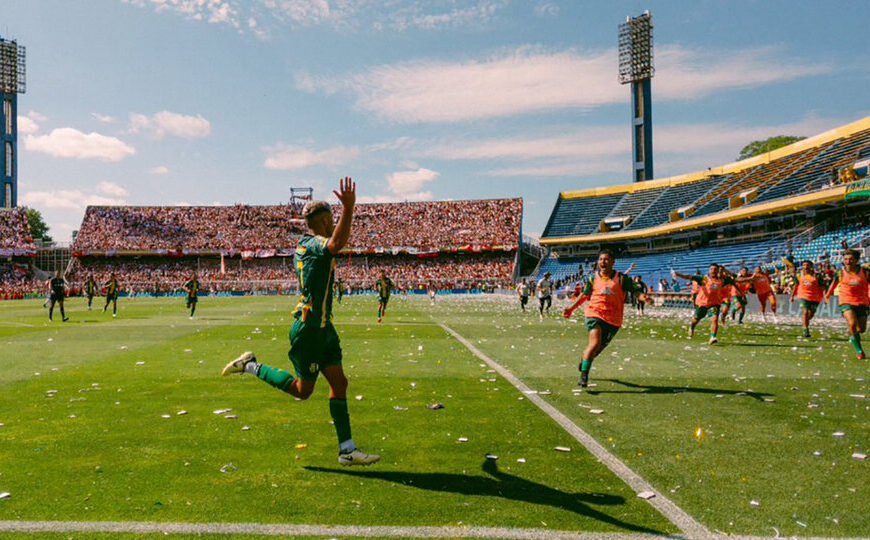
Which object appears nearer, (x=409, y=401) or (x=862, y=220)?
(x=409, y=401)

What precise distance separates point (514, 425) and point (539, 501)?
2203 mm

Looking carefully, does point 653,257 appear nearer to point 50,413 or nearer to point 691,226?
point 691,226

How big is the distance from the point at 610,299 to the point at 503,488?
4.93 meters

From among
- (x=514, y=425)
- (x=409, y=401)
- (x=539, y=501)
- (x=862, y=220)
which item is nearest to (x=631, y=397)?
(x=514, y=425)

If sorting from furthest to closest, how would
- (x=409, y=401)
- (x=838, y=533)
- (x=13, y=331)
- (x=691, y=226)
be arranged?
(x=691, y=226)
(x=13, y=331)
(x=409, y=401)
(x=838, y=533)

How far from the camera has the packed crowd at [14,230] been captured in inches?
2965

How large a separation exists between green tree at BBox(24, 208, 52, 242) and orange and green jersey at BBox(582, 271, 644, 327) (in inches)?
5050

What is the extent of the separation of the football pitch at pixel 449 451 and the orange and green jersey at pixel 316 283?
1233 millimetres

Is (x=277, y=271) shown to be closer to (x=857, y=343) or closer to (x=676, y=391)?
(x=857, y=343)

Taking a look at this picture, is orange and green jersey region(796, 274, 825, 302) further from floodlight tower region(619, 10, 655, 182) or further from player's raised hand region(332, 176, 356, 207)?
floodlight tower region(619, 10, 655, 182)

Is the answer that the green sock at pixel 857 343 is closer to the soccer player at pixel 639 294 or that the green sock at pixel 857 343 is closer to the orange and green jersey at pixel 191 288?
the soccer player at pixel 639 294

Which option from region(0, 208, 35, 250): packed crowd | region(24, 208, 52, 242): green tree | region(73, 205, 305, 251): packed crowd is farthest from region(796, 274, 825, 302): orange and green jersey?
region(24, 208, 52, 242): green tree

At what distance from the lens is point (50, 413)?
695 centimetres

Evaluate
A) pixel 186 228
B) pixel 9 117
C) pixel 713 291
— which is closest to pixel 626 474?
pixel 713 291
